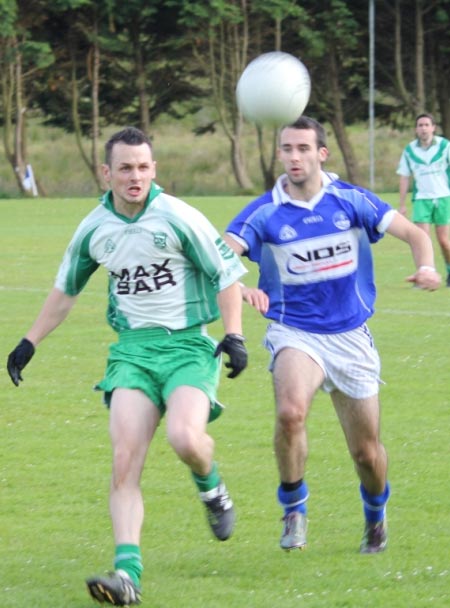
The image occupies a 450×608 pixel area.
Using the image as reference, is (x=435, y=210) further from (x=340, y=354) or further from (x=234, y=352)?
(x=234, y=352)

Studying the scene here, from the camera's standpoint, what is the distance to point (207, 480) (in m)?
6.01

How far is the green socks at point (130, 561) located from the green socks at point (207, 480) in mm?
686

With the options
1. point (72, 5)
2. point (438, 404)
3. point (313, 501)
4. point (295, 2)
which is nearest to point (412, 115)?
point (295, 2)

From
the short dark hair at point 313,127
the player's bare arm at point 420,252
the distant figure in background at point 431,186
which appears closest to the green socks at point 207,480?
the player's bare arm at point 420,252

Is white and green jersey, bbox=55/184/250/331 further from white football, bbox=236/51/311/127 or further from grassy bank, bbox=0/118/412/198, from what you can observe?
grassy bank, bbox=0/118/412/198

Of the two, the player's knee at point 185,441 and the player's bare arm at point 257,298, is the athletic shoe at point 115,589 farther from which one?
the player's bare arm at point 257,298

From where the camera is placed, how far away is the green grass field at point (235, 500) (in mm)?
5652

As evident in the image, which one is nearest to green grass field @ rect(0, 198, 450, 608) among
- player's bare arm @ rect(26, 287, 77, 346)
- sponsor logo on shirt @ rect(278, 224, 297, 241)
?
player's bare arm @ rect(26, 287, 77, 346)

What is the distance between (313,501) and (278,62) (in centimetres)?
260

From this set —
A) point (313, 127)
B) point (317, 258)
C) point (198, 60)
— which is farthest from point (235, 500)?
point (198, 60)

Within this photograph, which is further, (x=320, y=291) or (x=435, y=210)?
(x=435, y=210)

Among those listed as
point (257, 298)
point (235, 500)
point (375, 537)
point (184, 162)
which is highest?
point (257, 298)

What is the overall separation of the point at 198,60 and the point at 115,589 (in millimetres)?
39599

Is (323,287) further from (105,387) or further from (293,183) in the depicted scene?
(105,387)
